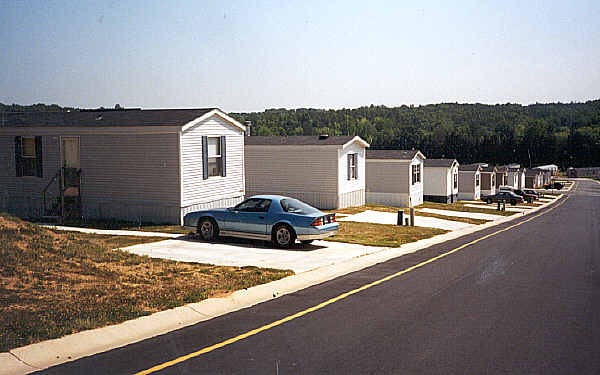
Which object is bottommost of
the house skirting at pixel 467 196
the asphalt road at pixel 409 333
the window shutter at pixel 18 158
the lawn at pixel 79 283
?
the house skirting at pixel 467 196

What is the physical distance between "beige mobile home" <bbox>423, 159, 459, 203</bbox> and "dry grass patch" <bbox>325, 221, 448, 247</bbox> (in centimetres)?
2695

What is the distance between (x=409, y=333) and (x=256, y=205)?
10022mm

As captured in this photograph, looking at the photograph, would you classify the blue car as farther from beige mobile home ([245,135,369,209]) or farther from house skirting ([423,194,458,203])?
house skirting ([423,194,458,203])

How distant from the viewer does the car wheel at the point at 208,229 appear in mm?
18234

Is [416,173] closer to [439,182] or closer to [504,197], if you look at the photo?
[439,182]

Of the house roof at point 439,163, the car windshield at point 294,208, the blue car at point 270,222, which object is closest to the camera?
the blue car at point 270,222

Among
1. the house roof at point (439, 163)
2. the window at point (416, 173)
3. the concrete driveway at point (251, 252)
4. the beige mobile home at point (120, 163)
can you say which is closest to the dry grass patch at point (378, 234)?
the concrete driveway at point (251, 252)

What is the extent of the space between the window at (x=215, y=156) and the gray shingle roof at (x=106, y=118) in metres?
1.46

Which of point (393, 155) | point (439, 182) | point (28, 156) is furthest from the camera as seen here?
point (439, 182)

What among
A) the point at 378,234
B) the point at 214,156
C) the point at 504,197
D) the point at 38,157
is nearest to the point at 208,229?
the point at 214,156

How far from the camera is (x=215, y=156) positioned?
24516 mm

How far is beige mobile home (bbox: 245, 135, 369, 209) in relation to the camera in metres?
33.3

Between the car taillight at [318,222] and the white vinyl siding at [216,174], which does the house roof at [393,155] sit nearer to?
the white vinyl siding at [216,174]

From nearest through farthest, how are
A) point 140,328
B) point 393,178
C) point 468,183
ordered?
point 140,328
point 393,178
point 468,183
